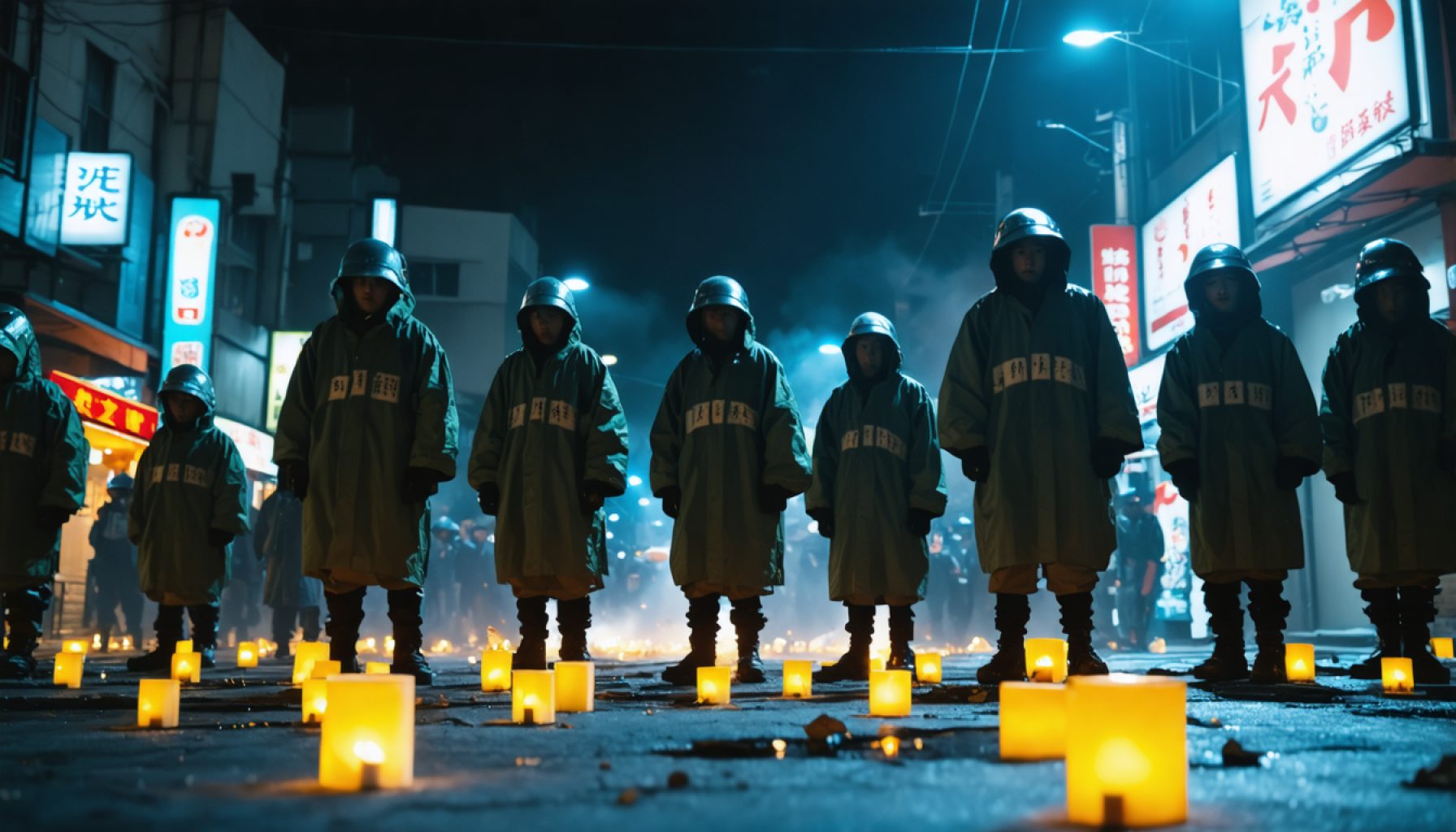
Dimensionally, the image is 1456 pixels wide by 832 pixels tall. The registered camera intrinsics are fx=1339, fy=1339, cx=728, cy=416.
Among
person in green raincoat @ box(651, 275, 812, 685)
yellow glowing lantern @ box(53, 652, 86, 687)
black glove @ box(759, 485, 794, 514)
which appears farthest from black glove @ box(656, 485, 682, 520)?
yellow glowing lantern @ box(53, 652, 86, 687)

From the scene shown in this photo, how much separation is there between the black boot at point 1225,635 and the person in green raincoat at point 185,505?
641cm

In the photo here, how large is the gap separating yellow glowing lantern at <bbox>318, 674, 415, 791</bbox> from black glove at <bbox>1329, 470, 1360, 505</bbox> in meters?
6.22

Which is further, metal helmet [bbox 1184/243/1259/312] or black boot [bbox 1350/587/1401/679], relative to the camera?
black boot [bbox 1350/587/1401/679]

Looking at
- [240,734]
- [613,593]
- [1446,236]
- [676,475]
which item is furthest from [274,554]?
[613,593]

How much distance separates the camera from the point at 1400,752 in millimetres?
3451

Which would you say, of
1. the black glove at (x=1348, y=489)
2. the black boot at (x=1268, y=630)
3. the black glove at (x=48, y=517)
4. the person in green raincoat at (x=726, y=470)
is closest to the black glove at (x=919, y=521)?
the person in green raincoat at (x=726, y=470)

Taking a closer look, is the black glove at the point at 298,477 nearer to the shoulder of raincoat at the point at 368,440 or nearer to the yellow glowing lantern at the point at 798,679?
the shoulder of raincoat at the point at 368,440

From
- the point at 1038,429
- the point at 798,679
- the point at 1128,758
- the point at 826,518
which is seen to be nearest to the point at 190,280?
the point at 826,518

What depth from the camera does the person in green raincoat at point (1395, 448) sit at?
7.25 m

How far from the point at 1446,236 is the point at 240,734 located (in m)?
13.0

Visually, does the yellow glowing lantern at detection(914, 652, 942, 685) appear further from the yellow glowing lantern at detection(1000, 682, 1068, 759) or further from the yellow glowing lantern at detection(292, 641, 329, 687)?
the yellow glowing lantern at detection(1000, 682, 1068, 759)

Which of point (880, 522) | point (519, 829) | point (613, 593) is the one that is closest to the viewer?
point (519, 829)

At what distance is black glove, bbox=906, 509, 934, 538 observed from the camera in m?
7.73

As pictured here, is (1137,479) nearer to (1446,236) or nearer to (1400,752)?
(1446,236)
